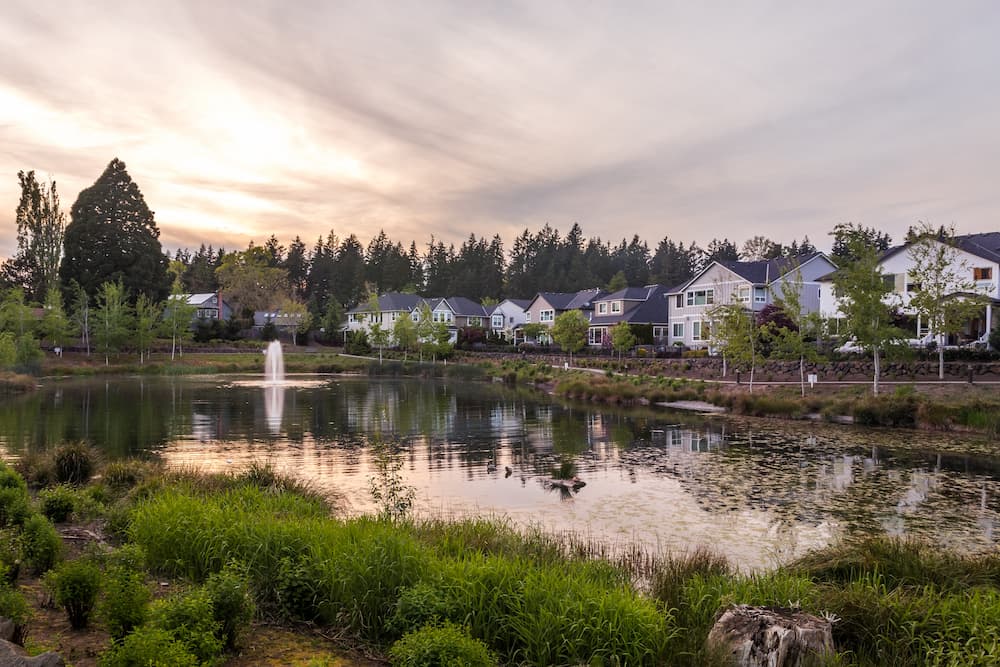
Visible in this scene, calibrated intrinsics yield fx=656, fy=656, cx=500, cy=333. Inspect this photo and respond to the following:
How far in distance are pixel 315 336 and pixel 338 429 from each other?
74.9m

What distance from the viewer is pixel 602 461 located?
21406 millimetres

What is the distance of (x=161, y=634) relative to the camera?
5.25m

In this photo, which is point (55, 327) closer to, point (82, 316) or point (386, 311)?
point (82, 316)

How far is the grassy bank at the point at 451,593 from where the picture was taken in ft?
20.4

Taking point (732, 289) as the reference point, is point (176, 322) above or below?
below

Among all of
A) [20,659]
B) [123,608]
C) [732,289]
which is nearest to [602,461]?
[123,608]

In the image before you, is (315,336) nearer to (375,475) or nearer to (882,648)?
(375,475)

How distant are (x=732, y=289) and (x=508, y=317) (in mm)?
48749

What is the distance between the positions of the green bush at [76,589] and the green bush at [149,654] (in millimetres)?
1689

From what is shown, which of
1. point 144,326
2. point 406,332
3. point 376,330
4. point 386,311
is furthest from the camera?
point 386,311

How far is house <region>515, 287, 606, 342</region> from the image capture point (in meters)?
90.0

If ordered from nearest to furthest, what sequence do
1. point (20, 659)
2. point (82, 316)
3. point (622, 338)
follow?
point (20, 659) → point (622, 338) → point (82, 316)

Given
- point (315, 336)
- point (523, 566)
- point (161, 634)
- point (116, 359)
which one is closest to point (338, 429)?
point (523, 566)

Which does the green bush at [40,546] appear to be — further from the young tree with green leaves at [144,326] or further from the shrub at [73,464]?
the young tree with green leaves at [144,326]
